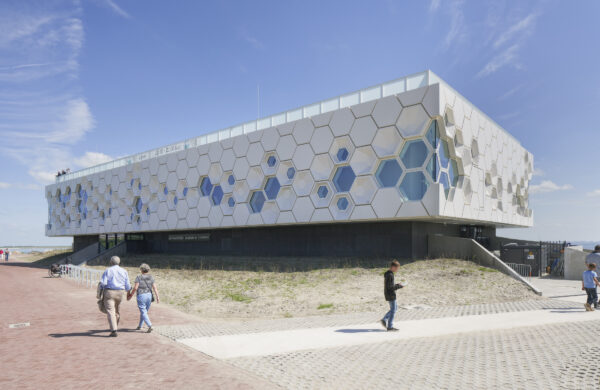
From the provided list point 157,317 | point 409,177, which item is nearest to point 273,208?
point 409,177

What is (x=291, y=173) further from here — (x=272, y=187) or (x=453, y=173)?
(x=453, y=173)

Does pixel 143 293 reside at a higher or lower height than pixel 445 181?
lower

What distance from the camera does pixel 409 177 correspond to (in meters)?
20.8

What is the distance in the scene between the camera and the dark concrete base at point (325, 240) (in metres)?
23.2

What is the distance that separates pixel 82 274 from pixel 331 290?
583 inches

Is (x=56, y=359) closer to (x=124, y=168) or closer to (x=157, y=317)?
(x=157, y=317)

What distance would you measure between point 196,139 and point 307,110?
1162 centimetres

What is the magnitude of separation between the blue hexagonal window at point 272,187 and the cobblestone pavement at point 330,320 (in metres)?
15.4

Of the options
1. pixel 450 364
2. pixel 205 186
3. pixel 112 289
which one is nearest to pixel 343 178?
pixel 205 186

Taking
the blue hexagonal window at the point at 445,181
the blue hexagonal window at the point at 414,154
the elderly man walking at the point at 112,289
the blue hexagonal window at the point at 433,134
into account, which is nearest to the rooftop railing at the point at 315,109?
the blue hexagonal window at the point at 433,134

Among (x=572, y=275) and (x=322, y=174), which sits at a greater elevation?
(x=322, y=174)

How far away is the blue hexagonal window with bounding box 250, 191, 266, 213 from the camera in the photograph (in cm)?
2730

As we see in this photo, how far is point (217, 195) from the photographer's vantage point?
3030cm

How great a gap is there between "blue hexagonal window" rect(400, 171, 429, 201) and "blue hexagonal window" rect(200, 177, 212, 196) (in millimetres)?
15767
